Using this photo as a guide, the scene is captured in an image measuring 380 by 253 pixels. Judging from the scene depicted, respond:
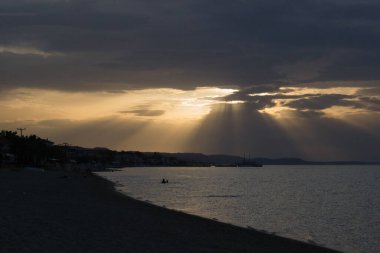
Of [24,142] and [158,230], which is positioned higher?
[24,142]

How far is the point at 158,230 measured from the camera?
85.0 ft

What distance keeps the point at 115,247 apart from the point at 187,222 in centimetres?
1439

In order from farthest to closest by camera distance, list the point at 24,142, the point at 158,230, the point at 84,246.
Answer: the point at 24,142
the point at 158,230
the point at 84,246

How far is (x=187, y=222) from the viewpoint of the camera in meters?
32.2

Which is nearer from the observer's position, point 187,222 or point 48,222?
point 48,222

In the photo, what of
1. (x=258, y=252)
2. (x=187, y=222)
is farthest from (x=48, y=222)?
(x=187, y=222)

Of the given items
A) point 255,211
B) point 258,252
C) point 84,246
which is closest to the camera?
point 84,246

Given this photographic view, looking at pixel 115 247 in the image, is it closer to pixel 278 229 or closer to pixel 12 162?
pixel 278 229

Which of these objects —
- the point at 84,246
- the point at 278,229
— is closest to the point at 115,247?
the point at 84,246

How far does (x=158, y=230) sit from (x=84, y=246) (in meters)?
8.83

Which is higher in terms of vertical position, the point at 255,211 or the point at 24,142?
the point at 24,142

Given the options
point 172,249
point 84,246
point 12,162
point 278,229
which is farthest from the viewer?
point 12,162

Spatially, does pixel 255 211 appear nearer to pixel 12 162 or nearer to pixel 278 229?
pixel 278 229

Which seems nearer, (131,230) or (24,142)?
(131,230)
